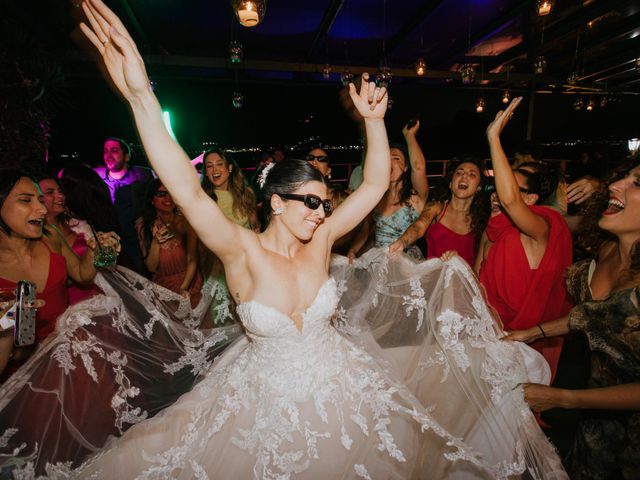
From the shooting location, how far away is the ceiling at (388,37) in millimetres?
6559

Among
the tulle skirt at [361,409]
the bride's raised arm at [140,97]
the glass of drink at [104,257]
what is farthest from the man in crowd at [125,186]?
the bride's raised arm at [140,97]

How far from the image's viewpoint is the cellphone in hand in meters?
1.43

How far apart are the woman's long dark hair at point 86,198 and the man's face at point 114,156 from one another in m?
1.90

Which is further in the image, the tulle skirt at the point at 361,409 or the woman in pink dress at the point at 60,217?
the woman in pink dress at the point at 60,217

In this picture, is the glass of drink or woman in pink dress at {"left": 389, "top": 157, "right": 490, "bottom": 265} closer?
the glass of drink

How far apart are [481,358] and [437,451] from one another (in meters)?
0.52

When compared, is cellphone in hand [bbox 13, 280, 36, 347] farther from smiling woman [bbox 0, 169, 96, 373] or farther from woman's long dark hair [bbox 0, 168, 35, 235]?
woman's long dark hair [bbox 0, 168, 35, 235]

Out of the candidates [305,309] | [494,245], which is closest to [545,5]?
[494,245]

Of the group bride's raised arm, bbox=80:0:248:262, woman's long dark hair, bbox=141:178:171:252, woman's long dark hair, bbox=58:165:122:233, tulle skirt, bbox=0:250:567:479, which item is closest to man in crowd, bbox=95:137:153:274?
woman's long dark hair, bbox=141:178:171:252

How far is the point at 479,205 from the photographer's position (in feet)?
10.2

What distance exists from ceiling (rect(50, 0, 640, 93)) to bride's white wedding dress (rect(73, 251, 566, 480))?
20.5 ft

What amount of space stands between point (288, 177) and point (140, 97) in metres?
0.70

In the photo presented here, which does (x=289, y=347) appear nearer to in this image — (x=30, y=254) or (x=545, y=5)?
(x=30, y=254)

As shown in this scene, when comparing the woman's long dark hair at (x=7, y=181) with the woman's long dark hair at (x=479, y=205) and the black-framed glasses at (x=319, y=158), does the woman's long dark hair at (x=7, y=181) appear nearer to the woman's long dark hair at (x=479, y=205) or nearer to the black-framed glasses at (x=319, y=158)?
the black-framed glasses at (x=319, y=158)
